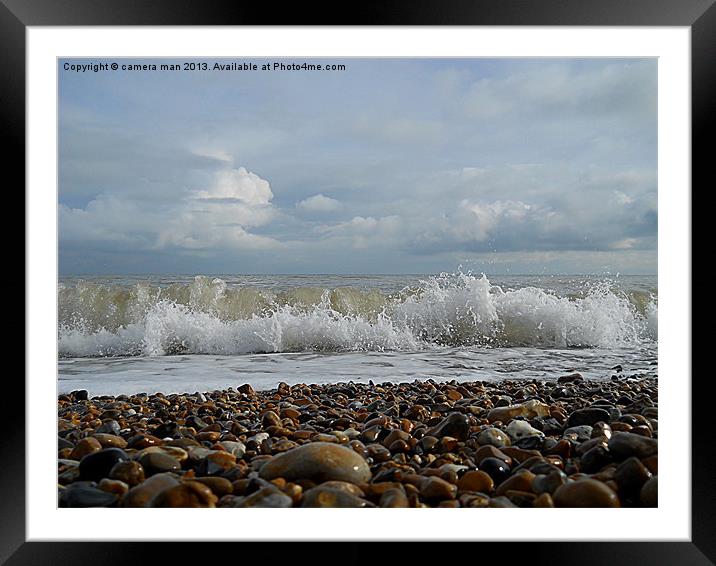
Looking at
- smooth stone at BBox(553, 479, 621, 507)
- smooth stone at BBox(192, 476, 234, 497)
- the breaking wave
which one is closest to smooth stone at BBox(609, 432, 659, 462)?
smooth stone at BBox(553, 479, 621, 507)

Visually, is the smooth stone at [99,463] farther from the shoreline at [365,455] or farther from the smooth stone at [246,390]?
the smooth stone at [246,390]

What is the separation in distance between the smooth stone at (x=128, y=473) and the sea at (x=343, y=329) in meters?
2.02

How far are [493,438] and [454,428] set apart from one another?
17cm

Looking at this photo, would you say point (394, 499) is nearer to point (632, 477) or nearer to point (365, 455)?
point (365, 455)

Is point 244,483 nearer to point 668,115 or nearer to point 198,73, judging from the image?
point 668,115

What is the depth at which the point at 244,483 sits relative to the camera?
1.90 m

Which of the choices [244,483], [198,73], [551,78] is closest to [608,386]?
[551,78]

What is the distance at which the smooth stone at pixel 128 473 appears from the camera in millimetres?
1953

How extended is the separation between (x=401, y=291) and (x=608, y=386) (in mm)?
2284

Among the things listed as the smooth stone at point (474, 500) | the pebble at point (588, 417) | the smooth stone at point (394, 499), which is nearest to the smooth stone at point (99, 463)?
the smooth stone at point (394, 499)

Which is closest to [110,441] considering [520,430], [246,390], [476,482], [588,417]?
[476,482]
